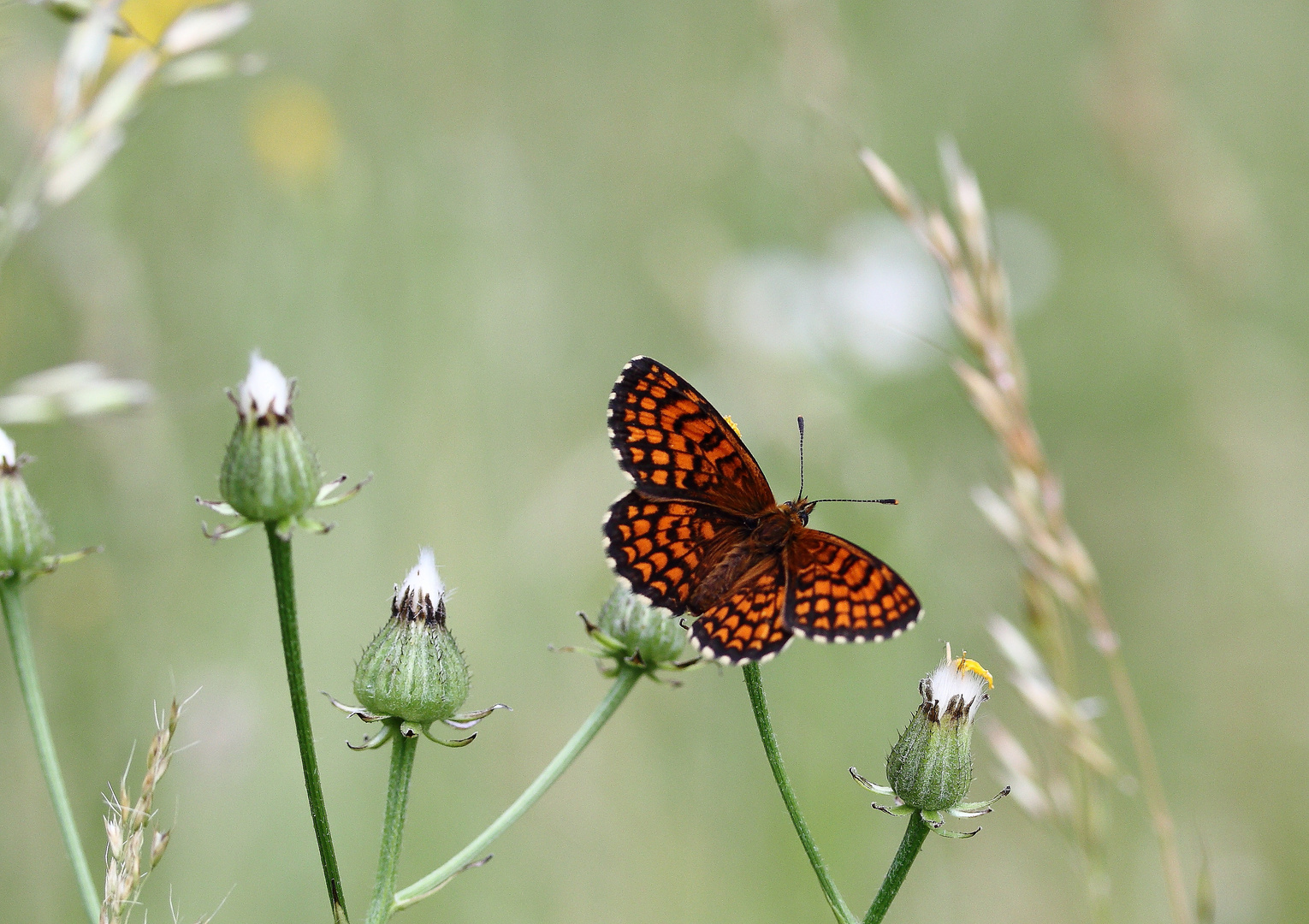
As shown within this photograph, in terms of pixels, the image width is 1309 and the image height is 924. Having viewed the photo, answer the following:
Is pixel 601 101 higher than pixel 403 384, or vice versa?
pixel 601 101

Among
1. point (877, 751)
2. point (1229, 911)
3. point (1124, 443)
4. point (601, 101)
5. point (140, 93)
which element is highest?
point (601, 101)

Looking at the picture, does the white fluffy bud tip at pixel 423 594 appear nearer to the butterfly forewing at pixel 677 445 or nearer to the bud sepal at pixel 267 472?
the bud sepal at pixel 267 472

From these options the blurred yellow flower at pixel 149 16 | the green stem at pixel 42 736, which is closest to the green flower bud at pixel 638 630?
the green stem at pixel 42 736

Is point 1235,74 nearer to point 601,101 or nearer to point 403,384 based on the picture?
point 601,101

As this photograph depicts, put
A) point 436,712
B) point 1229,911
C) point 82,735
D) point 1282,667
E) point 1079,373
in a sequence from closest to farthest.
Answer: point 436,712 → point 82,735 → point 1229,911 → point 1282,667 → point 1079,373

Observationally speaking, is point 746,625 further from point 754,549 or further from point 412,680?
point 412,680

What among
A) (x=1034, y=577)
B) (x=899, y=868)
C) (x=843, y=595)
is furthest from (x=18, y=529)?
(x=1034, y=577)

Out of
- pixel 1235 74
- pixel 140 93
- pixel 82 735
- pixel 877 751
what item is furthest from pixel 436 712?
pixel 1235 74

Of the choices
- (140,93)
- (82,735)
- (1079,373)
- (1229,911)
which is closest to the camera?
(140,93)
